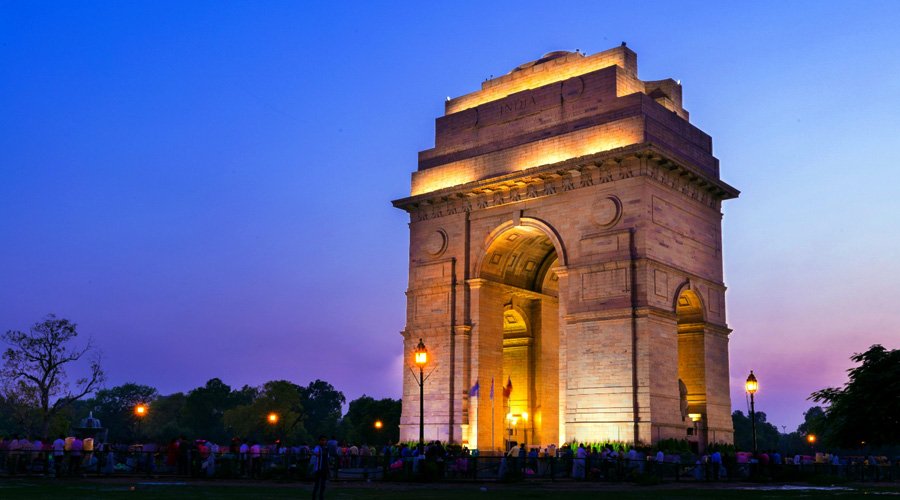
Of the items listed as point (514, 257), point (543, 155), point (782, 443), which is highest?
point (543, 155)

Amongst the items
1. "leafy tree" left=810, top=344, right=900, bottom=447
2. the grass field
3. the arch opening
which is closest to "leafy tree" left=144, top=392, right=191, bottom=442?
the arch opening

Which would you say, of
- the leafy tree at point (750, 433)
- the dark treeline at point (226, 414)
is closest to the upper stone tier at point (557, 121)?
the dark treeline at point (226, 414)

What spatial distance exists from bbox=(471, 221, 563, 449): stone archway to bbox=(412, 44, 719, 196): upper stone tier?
373 cm

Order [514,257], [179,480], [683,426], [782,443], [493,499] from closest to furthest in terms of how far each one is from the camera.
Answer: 1. [493,499]
2. [179,480]
3. [683,426]
4. [514,257]
5. [782,443]

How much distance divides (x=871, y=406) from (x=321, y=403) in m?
137

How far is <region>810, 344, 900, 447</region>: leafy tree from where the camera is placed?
20.0m

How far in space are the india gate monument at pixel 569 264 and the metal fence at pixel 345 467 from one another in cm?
561

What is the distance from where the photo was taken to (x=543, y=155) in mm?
40250

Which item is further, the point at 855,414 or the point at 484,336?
the point at 484,336

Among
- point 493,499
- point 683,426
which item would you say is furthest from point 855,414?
point 683,426

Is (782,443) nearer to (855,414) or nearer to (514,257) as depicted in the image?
(514,257)

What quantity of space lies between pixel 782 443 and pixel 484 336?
11493 cm

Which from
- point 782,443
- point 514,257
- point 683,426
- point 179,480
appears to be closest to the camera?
point 179,480

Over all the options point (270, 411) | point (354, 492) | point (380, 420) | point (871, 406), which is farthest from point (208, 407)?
point (871, 406)
